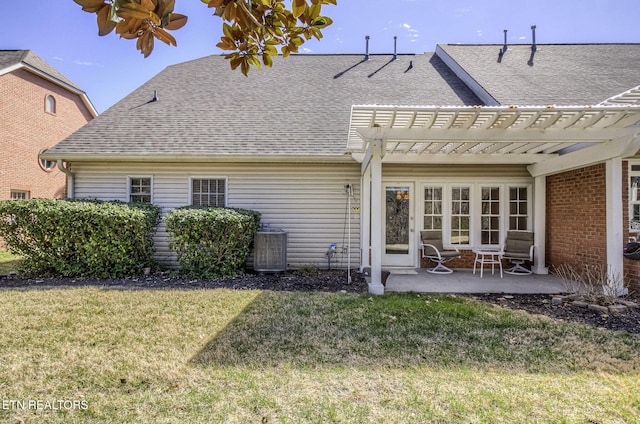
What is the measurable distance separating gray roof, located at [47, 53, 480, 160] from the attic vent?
1.88 m

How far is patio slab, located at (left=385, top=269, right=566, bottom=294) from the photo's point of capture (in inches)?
245

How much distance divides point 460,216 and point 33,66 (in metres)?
16.6

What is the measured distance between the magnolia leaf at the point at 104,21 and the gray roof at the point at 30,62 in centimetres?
1616

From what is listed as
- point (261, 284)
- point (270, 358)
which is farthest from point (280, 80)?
point (270, 358)

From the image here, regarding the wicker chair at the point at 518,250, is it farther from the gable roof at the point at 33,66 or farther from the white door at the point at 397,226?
the gable roof at the point at 33,66

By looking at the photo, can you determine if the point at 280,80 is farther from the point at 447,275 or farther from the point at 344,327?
the point at 344,327

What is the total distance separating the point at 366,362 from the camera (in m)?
3.26

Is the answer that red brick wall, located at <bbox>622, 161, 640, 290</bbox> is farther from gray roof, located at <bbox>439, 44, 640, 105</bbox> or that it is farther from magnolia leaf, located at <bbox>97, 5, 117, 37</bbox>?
magnolia leaf, located at <bbox>97, 5, 117, 37</bbox>

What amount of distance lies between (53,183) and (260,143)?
39.6 feet

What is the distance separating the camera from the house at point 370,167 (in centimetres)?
685

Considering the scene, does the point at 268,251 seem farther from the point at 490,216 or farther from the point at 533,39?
the point at 533,39

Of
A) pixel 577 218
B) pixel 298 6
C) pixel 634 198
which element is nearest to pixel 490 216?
pixel 577 218

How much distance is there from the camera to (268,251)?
7.45m

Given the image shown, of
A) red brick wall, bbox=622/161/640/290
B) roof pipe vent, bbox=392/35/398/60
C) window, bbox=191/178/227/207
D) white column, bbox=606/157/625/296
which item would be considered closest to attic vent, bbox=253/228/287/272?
window, bbox=191/178/227/207
